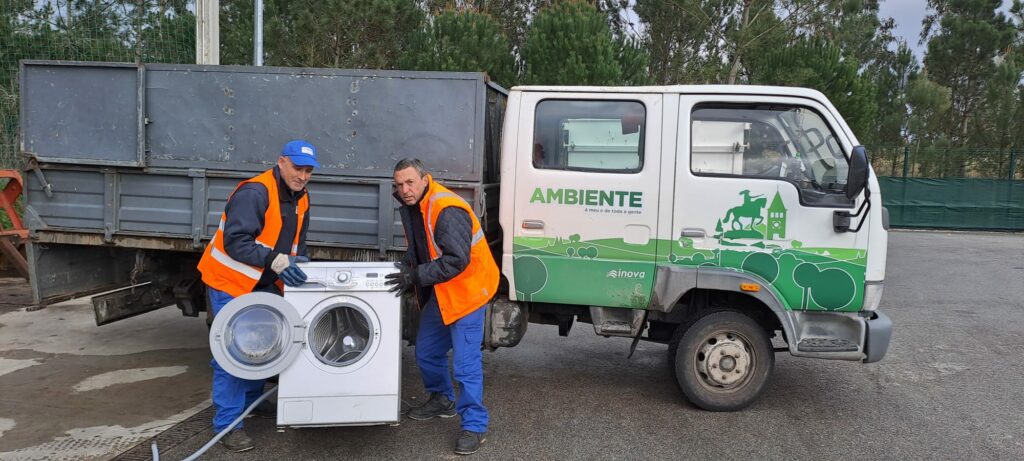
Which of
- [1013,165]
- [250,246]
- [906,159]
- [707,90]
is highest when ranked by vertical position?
[906,159]

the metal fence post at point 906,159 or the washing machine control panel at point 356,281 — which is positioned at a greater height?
the metal fence post at point 906,159

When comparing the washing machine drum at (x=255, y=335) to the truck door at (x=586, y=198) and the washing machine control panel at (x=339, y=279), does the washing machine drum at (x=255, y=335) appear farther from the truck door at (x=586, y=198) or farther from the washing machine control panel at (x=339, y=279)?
the truck door at (x=586, y=198)

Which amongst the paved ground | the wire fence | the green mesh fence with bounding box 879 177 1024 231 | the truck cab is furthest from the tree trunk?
the truck cab

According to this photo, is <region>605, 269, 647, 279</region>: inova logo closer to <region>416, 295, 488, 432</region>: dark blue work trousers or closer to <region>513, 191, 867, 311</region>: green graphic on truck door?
<region>513, 191, 867, 311</region>: green graphic on truck door

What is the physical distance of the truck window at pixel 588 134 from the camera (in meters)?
4.87

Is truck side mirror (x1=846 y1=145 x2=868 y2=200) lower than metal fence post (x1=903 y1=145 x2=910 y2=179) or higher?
lower

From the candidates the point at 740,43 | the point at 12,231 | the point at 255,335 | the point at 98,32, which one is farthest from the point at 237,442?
the point at 740,43

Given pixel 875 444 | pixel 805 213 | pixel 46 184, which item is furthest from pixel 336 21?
pixel 875 444

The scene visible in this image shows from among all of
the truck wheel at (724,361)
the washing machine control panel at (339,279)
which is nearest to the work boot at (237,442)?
the washing machine control panel at (339,279)

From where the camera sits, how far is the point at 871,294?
4652 millimetres

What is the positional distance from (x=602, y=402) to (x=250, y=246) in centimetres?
271

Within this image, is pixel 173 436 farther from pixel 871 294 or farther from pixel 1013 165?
pixel 1013 165

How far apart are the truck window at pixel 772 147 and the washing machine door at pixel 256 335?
280 cm

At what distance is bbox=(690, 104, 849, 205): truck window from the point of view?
4695 mm
